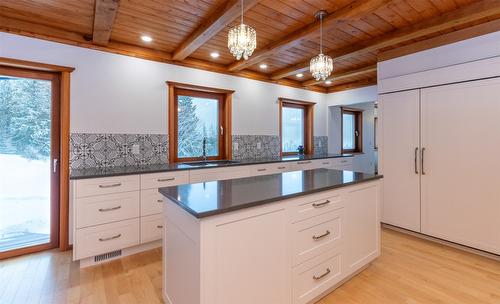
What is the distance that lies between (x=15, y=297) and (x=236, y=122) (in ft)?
10.5

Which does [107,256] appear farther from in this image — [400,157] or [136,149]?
[400,157]

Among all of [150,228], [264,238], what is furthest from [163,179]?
[264,238]

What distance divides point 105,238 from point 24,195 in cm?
107

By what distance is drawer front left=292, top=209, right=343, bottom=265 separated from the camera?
5.45 ft

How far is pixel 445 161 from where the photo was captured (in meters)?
2.83

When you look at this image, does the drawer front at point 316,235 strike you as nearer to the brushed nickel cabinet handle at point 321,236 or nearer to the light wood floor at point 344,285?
the brushed nickel cabinet handle at point 321,236

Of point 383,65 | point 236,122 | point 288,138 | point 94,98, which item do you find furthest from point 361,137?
point 94,98

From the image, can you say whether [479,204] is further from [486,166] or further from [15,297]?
[15,297]

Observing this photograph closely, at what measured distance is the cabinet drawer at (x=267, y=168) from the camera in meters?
3.58

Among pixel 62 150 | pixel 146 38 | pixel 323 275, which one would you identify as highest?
pixel 146 38

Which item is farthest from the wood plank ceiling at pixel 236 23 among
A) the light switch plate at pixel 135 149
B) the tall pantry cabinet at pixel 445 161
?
the light switch plate at pixel 135 149

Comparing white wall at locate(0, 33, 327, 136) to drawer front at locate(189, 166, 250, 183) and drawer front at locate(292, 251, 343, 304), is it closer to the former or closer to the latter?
drawer front at locate(189, 166, 250, 183)

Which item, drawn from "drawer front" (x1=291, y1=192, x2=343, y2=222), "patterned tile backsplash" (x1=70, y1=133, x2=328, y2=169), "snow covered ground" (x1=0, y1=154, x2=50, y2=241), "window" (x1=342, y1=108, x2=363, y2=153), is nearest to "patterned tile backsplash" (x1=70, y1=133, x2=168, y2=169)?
"patterned tile backsplash" (x1=70, y1=133, x2=328, y2=169)

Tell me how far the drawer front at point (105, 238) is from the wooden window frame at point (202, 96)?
1153 mm
